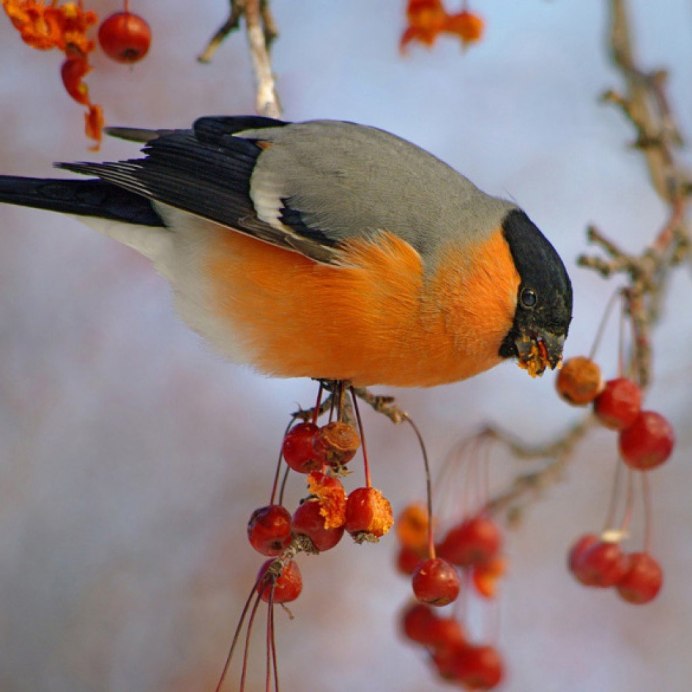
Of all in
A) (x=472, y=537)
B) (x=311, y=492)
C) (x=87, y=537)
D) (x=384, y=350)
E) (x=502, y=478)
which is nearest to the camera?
(x=311, y=492)

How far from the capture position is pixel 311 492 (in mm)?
2303

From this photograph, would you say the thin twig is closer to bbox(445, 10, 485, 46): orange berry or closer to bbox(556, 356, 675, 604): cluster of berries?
bbox(445, 10, 485, 46): orange berry

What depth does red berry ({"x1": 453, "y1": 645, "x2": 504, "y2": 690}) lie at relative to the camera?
312 centimetres

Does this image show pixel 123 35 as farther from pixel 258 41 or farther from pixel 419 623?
pixel 419 623

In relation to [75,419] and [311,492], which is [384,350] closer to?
[311,492]

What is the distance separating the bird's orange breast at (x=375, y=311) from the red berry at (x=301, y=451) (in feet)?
0.72

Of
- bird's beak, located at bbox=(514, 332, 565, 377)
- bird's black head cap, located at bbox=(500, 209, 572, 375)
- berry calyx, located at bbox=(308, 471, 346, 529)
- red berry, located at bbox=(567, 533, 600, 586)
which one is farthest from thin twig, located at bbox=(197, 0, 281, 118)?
red berry, located at bbox=(567, 533, 600, 586)

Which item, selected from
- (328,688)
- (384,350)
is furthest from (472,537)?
(328,688)

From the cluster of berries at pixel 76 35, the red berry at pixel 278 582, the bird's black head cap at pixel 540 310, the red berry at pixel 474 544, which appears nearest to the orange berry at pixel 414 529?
the red berry at pixel 474 544

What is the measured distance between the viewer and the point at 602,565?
294 centimetres

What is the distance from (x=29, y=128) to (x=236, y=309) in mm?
2239

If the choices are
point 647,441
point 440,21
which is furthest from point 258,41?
point 647,441

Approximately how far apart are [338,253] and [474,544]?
1051 millimetres

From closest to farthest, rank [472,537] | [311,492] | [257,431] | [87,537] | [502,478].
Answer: [311,492] < [472,537] < [87,537] < [257,431] < [502,478]
